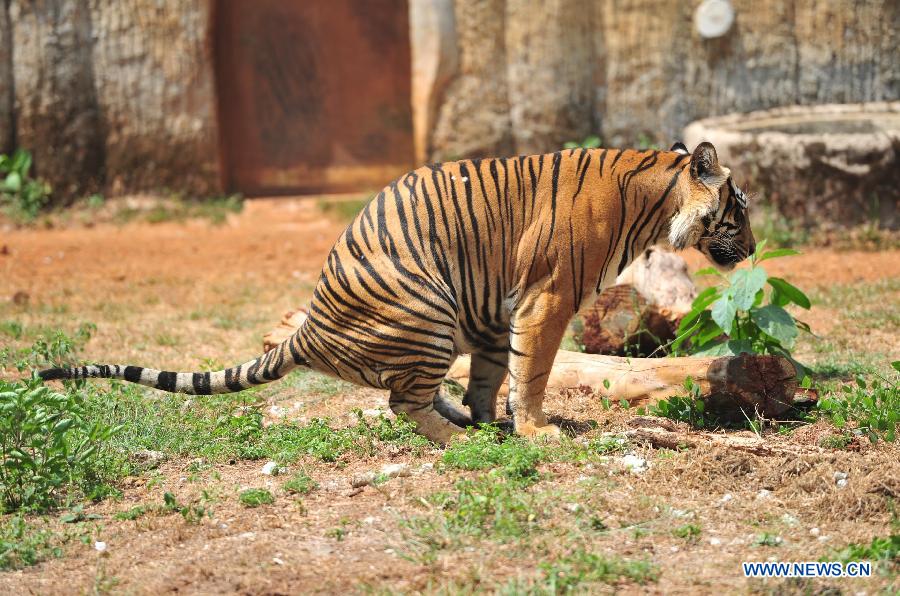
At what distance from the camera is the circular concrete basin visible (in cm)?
986

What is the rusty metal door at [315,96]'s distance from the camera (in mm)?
13656

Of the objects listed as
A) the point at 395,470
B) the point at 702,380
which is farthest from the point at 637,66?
the point at 395,470

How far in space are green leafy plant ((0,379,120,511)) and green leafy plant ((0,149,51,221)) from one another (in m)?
7.94

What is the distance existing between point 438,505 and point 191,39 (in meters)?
9.31

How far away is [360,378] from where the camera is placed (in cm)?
539

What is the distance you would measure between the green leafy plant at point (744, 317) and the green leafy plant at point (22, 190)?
342 inches

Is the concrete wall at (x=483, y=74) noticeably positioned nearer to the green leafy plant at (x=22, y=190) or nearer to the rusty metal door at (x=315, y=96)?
the green leafy plant at (x=22, y=190)

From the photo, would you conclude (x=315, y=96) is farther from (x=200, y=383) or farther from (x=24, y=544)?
(x=24, y=544)

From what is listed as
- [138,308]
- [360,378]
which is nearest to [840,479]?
[360,378]

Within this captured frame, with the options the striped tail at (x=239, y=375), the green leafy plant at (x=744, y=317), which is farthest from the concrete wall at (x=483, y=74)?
the striped tail at (x=239, y=375)

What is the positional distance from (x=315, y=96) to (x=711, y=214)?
9278 millimetres

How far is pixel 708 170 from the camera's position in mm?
5434

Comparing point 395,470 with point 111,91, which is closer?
point 395,470

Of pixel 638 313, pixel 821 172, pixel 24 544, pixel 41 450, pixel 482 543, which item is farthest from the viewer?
pixel 821 172
